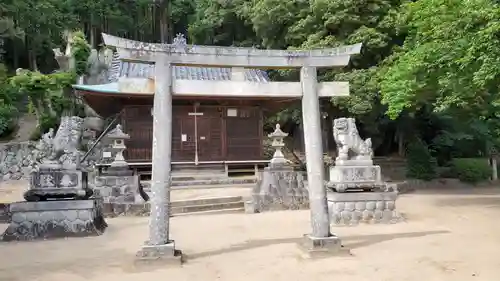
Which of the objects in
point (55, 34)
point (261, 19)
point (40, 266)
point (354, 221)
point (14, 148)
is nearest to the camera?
point (40, 266)

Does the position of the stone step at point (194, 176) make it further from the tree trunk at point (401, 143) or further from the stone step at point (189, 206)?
the tree trunk at point (401, 143)

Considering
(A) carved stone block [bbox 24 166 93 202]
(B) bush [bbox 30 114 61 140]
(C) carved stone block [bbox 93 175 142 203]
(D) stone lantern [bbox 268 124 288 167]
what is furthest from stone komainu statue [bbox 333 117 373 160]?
(B) bush [bbox 30 114 61 140]

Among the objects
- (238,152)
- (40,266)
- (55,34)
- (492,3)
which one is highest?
(55,34)

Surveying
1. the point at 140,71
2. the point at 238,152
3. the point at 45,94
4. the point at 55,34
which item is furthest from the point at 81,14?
the point at 238,152

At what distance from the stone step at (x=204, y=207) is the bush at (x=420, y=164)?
34.8ft

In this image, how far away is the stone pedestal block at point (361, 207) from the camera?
991cm

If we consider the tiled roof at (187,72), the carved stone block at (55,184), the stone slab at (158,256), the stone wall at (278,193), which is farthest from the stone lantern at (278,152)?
the stone slab at (158,256)

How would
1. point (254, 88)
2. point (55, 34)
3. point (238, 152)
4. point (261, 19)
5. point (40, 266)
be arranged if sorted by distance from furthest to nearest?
point (55, 34) → point (261, 19) → point (238, 152) → point (254, 88) → point (40, 266)

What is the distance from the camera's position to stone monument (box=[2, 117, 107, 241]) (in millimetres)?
8844

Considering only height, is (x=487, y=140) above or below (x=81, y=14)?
below

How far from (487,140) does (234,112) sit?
15114 mm

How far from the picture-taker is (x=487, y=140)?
78.9 ft

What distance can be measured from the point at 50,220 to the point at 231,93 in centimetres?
510

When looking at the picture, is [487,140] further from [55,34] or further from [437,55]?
[55,34]
